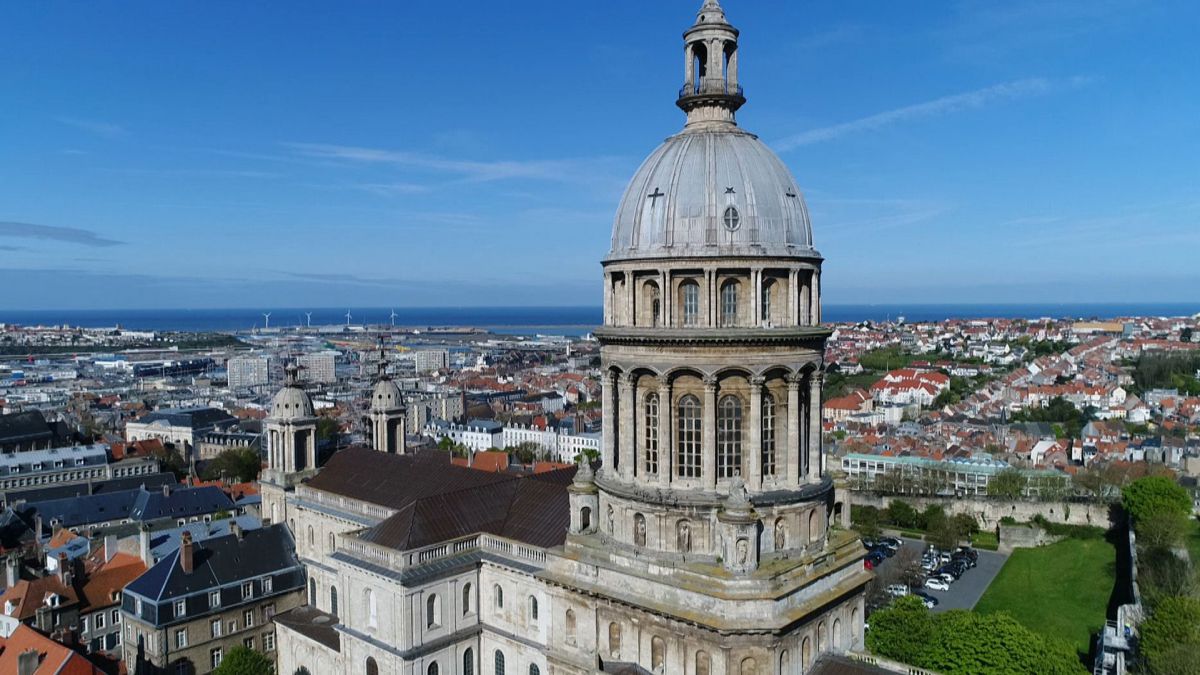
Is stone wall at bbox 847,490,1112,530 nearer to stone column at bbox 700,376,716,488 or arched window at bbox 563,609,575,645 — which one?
arched window at bbox 563,609,575,645

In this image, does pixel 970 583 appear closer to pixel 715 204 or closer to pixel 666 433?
pixel 666 433

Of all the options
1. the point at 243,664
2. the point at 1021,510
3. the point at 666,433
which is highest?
the point at 666,433

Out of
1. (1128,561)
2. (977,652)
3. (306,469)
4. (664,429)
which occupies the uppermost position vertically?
(664,429)

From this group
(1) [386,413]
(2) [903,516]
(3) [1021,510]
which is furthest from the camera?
(2) [903,516]

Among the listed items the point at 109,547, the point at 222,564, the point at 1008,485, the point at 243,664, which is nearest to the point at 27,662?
the point at 243,664

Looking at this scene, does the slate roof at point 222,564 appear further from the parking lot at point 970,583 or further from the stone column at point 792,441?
the parking lot at point 970,583

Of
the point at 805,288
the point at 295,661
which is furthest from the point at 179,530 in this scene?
the point at 805,288

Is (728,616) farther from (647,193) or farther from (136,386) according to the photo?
(136,386)
